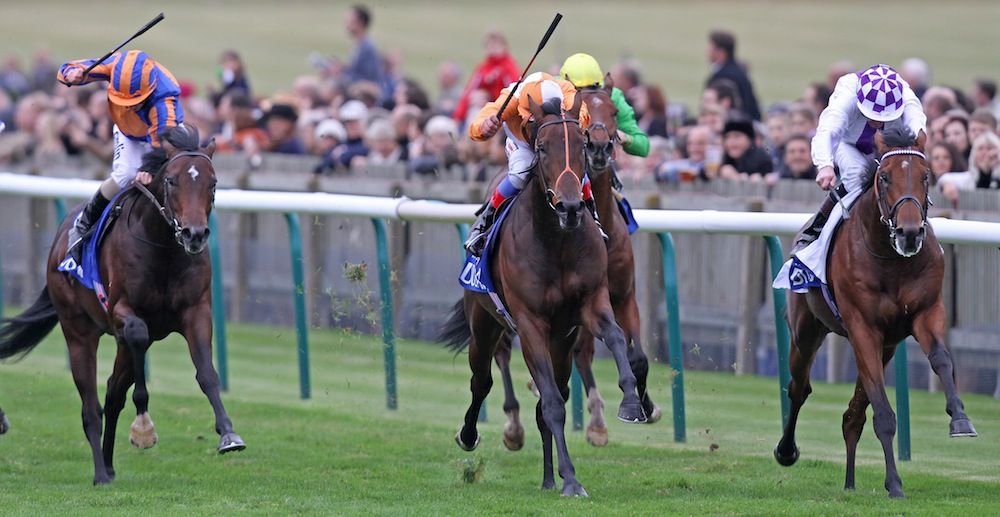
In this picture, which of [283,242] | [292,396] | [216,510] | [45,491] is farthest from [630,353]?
[283,242]

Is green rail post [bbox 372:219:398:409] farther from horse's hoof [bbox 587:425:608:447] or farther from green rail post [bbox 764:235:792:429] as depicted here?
green rail post [bbox 764:235:792:429]

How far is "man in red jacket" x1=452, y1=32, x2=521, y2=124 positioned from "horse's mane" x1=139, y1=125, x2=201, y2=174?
649cm

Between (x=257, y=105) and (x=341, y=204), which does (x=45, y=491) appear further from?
(x=257, y=105)

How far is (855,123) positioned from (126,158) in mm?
3489

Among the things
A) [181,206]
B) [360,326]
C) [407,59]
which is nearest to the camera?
[181,206]

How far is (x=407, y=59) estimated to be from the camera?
37.2 meters

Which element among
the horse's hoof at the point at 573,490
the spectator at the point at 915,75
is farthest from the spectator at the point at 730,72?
the horse's hoof at the point at 573,490

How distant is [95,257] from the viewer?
8.57 meters

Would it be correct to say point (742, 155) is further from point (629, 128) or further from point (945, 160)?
point (629, 128)

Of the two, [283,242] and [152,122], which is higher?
[152,122]

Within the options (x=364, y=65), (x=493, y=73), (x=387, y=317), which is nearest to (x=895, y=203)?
(x=387, y=317)

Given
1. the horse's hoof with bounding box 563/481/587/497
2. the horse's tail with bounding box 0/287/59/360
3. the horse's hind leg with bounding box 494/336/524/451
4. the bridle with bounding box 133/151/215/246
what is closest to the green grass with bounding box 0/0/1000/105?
the horse's hind leg with bounding box 494/336/524/451

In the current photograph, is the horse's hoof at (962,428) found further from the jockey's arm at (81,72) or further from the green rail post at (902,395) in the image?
the jockey's arm at (81,72)

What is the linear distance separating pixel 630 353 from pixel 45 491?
271cm
